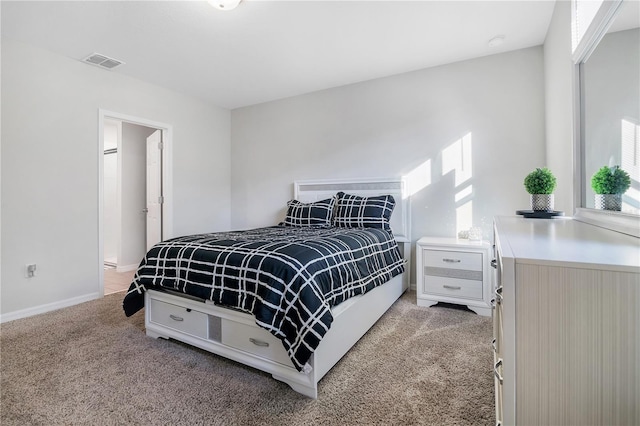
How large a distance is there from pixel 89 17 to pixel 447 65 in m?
3.30

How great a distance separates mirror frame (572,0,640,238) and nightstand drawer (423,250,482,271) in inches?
35.8

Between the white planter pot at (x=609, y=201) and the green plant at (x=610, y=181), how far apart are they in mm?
18

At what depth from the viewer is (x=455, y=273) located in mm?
2641

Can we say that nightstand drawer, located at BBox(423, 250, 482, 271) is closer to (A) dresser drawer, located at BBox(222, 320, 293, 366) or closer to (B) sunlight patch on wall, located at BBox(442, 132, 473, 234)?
(B) sunlight patch on wall, located at BBox(442, 132, 473, 234)

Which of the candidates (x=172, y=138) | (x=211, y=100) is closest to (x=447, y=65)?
(x=211, y=100)

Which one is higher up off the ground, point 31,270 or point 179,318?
point 31,270

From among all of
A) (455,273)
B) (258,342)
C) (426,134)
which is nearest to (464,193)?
(426,134)

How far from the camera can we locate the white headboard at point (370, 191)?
10.7ft

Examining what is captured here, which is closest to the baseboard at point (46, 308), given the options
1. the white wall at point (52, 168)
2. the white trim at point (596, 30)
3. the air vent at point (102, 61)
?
the white wall at point (52, 168)

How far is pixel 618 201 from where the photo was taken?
1.22 meters

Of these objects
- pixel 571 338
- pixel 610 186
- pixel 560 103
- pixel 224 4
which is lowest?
pixel 571 338

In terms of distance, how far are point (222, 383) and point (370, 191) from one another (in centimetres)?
249

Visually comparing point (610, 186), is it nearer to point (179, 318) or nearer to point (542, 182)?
point (542, 182)

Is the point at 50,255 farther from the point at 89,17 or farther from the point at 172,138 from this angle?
the point at 89,17
